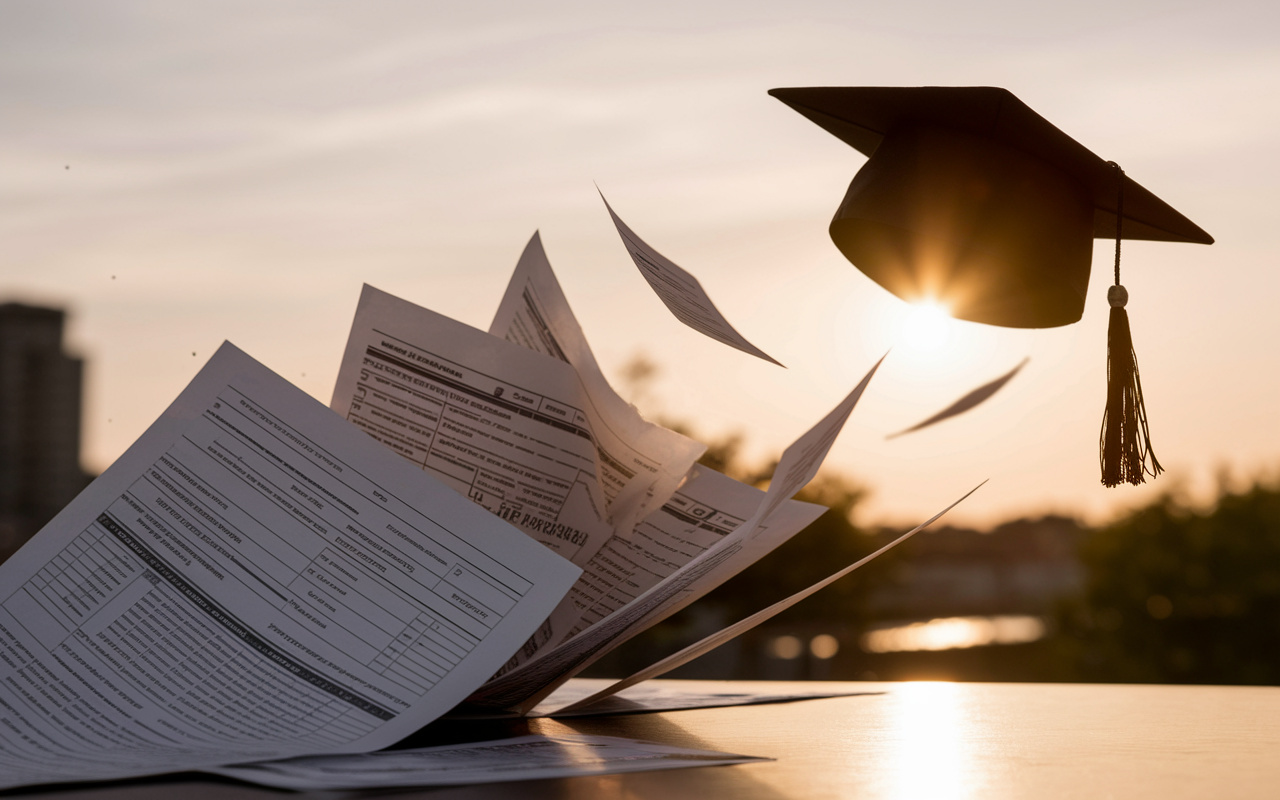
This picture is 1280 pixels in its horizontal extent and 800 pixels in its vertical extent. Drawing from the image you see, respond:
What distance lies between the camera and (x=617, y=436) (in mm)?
625

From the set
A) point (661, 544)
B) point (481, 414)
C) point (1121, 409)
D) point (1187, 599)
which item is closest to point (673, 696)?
point (661, 544)

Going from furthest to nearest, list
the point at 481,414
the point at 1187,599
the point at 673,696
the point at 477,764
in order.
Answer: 1. the point at 1187,599
2. the point at 673,696
3. the point at 481,414
4. the point at 477,764

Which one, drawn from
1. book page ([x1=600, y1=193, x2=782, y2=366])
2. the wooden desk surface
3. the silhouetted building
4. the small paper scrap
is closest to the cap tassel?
the wooden desk surface

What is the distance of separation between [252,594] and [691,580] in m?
0.22

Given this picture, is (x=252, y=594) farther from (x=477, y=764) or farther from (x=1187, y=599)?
(x=1187, y=599)

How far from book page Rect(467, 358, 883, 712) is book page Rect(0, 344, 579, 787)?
51mm

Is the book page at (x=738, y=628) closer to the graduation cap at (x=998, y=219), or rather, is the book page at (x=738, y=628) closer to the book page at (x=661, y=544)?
the book page at (x=661, y=544)

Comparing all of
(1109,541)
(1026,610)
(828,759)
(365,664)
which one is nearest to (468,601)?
(365,664)

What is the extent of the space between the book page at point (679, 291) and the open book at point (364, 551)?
8 cm

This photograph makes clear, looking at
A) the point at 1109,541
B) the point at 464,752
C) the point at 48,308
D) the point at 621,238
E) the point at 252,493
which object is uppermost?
the point at 48,308

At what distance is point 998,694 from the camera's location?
0.73 m

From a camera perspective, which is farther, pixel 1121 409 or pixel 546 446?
pixel 1121 409

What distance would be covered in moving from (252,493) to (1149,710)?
0.55 m

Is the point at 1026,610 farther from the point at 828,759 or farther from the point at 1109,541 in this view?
the point at 828,759
